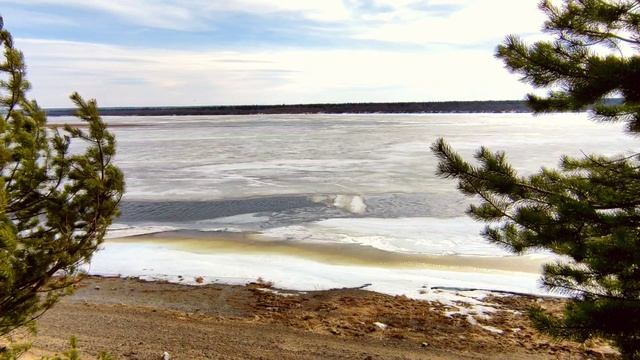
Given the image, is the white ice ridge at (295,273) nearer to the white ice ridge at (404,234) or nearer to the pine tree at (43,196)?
the white ice ridge at (404,234)

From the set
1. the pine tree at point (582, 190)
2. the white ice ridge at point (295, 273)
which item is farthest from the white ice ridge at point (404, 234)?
the pine tree at point (582, 190)

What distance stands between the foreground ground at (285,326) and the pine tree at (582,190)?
91.2 inches

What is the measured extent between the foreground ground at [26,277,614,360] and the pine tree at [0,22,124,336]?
241cm

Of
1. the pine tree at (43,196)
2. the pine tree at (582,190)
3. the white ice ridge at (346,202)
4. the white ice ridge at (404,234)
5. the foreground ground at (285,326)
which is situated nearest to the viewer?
the pine tree at (582,190)

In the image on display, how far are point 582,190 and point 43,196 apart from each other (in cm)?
486

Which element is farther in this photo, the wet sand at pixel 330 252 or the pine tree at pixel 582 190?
the wet sand at pixel 330 252

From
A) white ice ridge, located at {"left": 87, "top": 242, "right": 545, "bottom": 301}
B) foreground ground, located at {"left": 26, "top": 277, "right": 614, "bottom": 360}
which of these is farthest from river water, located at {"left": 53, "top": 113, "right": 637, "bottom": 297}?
foreground ground, located at {"left": 26, "top": 277, "right": 614, "bottom": 360}

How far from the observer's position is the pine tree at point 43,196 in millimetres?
4086

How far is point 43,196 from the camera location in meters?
4.64

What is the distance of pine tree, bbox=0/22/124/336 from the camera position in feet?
13.4

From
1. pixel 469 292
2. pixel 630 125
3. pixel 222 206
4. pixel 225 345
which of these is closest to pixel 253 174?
pixel 222 206

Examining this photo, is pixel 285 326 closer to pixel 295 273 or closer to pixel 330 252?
pixel 295 273

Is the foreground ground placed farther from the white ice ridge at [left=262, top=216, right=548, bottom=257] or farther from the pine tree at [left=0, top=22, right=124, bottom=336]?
the white ice ridge at [left=262, top=216, right=548, bottom=257]

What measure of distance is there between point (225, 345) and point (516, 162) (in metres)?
19.2
